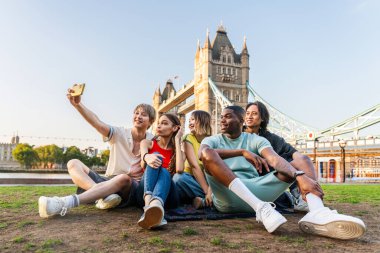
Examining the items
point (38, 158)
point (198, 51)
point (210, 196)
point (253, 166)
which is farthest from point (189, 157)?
point (38, 158)

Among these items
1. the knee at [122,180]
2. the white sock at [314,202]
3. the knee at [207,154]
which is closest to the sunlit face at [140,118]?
the knee at [122,180]

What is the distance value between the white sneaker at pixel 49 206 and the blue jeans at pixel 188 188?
0.83m

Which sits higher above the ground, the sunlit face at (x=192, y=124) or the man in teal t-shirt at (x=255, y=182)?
the sunlit face at (x=192, y=124)

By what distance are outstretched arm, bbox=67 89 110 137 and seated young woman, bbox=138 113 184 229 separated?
384 mm

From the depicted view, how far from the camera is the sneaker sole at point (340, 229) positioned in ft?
5.45

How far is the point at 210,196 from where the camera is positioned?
246 centimetres

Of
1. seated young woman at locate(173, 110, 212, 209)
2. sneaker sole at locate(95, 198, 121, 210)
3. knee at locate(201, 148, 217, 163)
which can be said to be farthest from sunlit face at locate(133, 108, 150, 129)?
knee at locate(201, 148, 217, 163)

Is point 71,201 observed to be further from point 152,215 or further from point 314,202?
point 314,202

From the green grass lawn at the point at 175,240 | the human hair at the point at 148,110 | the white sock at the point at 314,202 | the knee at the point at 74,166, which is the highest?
the human hair at the point at 148,110

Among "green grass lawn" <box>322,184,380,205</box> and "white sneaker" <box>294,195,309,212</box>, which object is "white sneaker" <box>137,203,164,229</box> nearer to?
"white sneaker" <box>294,195,309,212</box>

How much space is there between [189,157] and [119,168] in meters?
0.57

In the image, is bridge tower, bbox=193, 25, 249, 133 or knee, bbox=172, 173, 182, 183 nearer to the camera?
knee, bbox=172, 173, 182, 183

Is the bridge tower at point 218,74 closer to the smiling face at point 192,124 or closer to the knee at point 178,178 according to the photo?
the smiling face at point 192,124

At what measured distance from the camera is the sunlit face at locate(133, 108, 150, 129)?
8.79 feet
